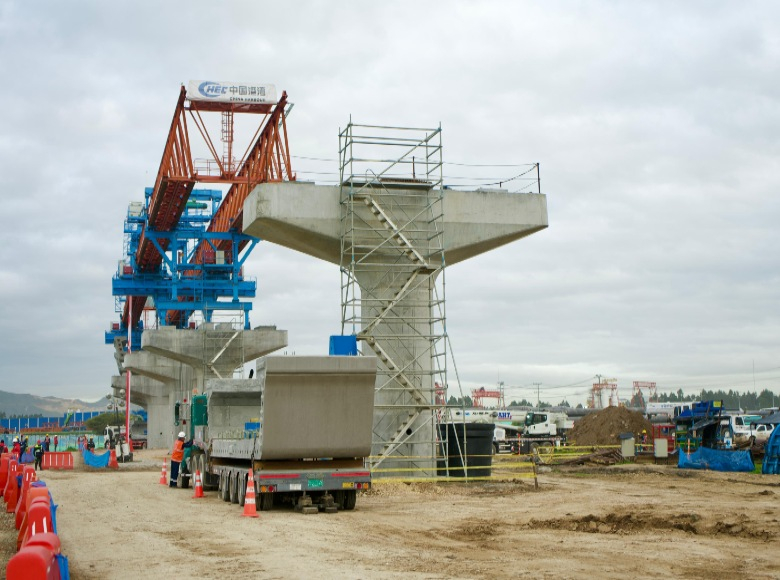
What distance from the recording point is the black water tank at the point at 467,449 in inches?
1108

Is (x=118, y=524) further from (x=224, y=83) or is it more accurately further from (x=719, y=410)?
(x=224, y=83)

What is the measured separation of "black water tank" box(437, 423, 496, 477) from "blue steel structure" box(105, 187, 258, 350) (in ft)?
109

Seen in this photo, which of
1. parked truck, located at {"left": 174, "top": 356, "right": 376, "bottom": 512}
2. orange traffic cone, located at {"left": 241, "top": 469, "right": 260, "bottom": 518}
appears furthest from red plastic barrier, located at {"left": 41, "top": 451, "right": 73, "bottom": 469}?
orange traffic cone, located at {"left": 241, "top": 469, "right": 260, "bottom": 518}

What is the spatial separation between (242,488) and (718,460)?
20151 mm

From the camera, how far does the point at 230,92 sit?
A: 48062 mm

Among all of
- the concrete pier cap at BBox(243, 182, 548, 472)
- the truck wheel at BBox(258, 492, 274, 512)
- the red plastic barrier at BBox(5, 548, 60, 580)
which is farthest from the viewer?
the concrete pier cap at BBox(243, 182, 548, 472)

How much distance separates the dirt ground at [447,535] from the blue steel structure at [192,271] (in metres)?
37.0

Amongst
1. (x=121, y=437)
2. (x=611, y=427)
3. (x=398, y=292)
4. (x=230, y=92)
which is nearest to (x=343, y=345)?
(x=398, y=292)

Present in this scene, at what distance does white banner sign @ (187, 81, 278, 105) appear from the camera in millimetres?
47156

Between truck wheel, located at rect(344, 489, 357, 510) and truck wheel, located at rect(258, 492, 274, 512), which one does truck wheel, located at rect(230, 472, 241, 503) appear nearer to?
truck wheel, located at rect(258, 492, 274, 512)

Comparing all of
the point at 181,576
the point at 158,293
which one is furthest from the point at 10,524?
the point at 158,293

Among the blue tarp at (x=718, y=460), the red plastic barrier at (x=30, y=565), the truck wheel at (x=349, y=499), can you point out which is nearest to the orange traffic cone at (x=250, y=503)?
the truck wheel at (x=349, y=499)

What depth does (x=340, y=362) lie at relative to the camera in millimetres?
19344

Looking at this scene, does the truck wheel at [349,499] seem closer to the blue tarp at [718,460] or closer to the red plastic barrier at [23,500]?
the red plastic barrier at [23,500]
